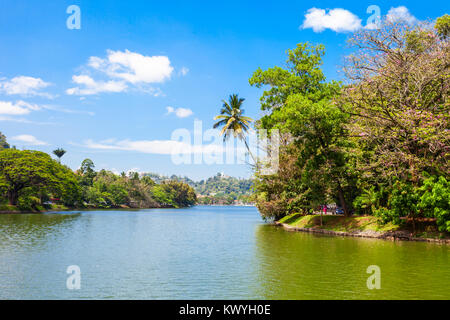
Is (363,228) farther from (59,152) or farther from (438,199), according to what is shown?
(59,152)

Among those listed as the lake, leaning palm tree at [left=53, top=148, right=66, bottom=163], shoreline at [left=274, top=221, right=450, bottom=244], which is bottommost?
shoreline at [left=274, top=221, right=450, bottom=244]


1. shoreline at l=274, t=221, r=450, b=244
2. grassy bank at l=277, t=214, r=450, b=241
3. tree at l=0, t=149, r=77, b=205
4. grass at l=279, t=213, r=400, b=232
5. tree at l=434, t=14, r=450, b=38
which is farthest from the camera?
tree at l=0, t=149, r=77, b=205

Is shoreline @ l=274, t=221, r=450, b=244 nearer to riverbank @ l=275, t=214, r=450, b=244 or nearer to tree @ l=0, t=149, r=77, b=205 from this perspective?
riverbank @ l=275, t=214, r=450, b=244

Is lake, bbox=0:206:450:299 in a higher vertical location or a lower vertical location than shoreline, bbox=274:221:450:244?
higher

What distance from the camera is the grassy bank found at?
26031 mm

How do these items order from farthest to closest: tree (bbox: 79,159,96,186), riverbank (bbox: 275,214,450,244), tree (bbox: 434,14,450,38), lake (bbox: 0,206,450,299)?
1. tree (bbox: 79,159,96,186)
2. tree (bbox: 434,14,450,38)
3. riverbank (bbox: 275,214,450,244)
4. lake (bbox: 0,206,450,299)

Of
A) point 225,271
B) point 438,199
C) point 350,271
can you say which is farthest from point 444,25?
point 225,271

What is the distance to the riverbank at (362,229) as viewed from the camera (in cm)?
2557

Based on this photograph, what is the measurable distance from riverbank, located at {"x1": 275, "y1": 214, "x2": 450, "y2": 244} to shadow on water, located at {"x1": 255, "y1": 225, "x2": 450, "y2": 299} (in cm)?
271

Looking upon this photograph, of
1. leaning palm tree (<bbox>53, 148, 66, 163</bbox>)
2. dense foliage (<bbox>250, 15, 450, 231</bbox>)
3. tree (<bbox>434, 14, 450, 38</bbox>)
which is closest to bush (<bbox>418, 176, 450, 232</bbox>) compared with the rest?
dense foliage (<bbox>250, 15, 450, 231</bbox>)

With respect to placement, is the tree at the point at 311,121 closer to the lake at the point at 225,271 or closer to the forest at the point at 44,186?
the lake at the point at 225,271

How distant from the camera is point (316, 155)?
3331 cm
